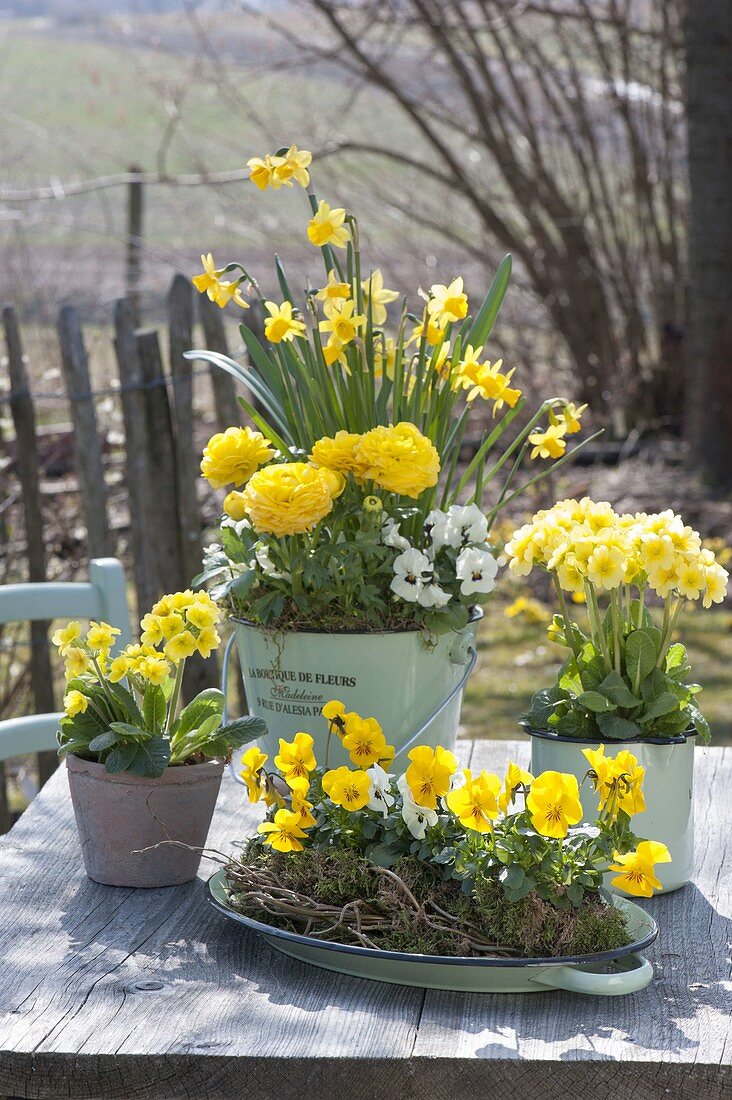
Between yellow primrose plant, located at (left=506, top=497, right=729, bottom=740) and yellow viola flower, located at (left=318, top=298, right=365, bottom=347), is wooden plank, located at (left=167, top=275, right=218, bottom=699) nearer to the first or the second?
yellow viola flower, located at (left=318, top=298, right=365, bottom=347)

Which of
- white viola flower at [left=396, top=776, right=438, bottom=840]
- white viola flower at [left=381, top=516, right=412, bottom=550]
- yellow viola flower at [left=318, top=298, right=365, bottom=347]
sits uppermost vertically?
yellow viola flower at [left=318, top=298, right=365, bottom=347]

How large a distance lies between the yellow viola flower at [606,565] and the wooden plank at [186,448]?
1779 mm

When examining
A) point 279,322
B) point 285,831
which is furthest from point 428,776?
point 279,322

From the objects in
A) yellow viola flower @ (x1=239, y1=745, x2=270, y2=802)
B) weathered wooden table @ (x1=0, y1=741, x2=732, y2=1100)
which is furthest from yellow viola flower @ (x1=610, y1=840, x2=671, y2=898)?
Answer: yellow viola flower @ (x1=239, y1=745, x2=270, y2=802)

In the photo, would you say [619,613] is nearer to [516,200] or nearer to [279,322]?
[279,322]

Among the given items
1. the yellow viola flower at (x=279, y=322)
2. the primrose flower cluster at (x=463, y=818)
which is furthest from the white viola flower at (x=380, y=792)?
the yellow viola flower at (x=279, y=322)

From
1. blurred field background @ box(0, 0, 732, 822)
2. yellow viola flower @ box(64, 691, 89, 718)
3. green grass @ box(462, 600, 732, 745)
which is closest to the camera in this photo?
yellow viola flower @ box(64, 691, 89, 718)

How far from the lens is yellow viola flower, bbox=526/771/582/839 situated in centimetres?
107

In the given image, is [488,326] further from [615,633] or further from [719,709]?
[719,709]

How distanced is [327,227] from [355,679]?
506 millimetres

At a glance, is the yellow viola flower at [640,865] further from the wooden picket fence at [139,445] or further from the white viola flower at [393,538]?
the wooden picket fence at [139,445]

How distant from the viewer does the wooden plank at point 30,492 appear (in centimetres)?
286

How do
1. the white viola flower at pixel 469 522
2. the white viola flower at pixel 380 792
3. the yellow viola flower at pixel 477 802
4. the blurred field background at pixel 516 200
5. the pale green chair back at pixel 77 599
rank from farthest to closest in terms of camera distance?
the blurred field background at pixel 516 200 < the pale green chair back at pixel 77 599 < the white viola flower at pixel 469 522 < the white viola flower at pixel 380 792 < the yellow viola flower at pixel 477 802

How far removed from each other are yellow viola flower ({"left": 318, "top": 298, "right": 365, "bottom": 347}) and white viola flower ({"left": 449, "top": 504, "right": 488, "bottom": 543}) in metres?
0.24
